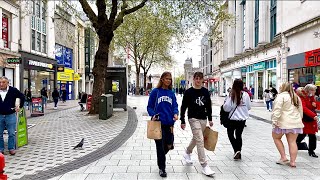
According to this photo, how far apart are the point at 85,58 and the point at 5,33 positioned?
2387cm

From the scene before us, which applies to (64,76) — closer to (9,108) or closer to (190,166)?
(9,108)

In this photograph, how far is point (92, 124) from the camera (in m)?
12.4

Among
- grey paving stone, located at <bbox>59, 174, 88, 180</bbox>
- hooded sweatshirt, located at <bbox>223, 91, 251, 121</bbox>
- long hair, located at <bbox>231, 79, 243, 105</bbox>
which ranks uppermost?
long hair, located at <bbox>231, 79, 243, 105</bbox>

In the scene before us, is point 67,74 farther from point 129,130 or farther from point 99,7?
point 129,130

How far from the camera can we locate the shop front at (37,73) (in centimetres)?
2455

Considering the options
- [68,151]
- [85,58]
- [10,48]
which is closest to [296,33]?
[68,151]

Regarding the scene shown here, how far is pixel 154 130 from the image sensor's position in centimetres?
496

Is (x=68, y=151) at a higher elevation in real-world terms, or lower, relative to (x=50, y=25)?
lower

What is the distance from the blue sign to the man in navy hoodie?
26.7 m

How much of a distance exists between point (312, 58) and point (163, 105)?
1665 cm

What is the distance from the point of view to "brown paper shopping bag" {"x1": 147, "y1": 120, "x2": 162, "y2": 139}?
494 cm

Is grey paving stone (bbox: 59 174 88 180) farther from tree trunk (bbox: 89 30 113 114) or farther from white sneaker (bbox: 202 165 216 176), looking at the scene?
tree trunk (bbox: 89 30 113 114)

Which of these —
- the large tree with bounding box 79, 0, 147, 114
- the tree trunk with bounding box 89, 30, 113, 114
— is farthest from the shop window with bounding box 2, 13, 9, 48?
the tree trunk with bounding box 89, 30, 113, 114

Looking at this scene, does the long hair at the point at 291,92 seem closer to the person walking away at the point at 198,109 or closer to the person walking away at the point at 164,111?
the person walking away at the point at 198,109
